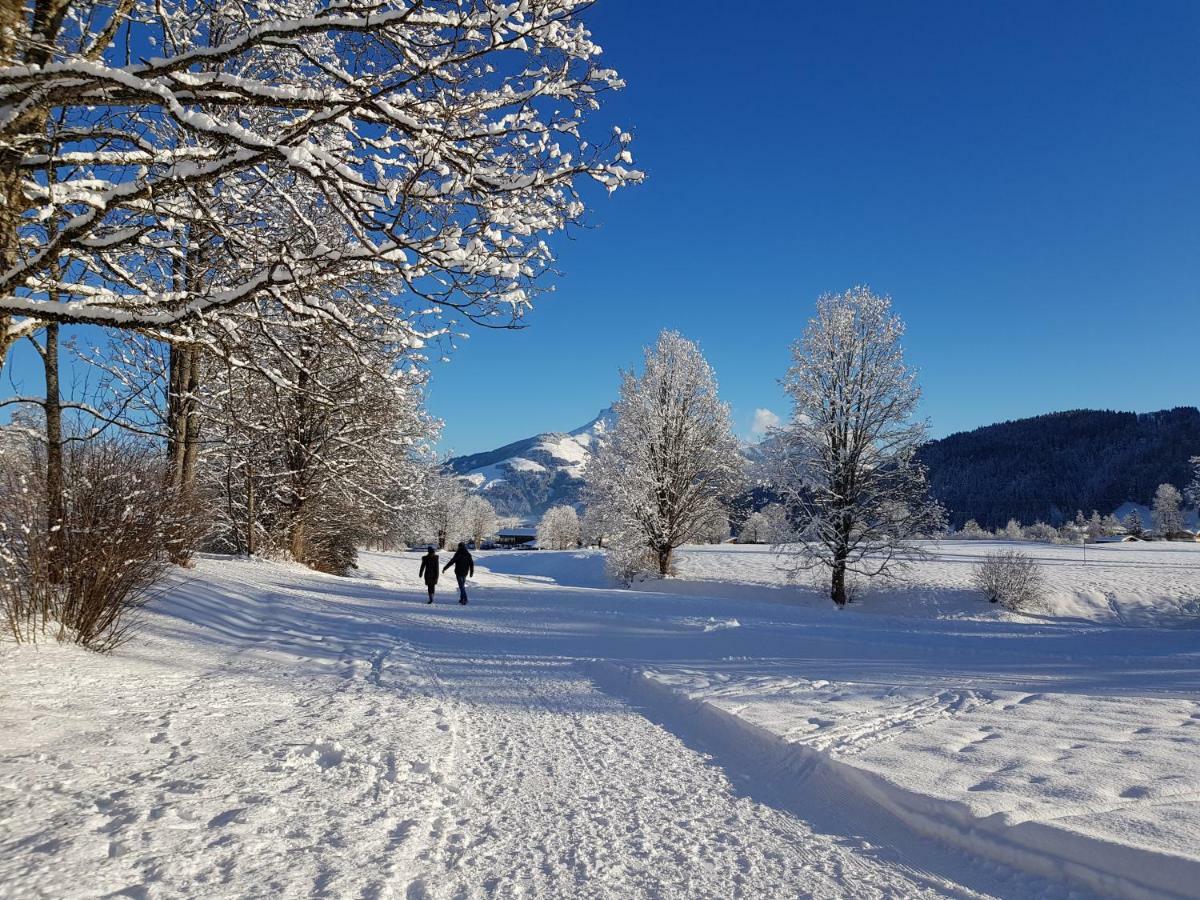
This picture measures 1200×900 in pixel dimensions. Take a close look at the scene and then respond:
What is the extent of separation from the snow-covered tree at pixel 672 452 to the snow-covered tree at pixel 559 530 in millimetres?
64175

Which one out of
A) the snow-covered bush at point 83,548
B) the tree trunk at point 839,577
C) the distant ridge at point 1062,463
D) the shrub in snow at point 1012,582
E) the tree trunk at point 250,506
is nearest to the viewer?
the snow-covered bush at point 83,548

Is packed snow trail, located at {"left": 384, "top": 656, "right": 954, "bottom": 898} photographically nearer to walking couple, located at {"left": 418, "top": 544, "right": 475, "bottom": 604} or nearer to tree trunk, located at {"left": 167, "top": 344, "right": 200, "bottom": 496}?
tree trunk, located at {"left": 167, "top": 344, "right": 200, "bottom": 496}

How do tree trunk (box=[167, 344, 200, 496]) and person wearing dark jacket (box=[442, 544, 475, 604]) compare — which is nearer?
tree trunk (box=[167, 344, 200, 496])

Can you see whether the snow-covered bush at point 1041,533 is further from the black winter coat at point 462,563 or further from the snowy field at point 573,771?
the snowy field at point 573,771

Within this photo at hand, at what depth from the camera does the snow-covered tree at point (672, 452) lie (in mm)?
25281

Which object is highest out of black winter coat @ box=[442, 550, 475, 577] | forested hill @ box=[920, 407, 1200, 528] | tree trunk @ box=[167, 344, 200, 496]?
forested hill @ box=[920, 407, 1200, 528]

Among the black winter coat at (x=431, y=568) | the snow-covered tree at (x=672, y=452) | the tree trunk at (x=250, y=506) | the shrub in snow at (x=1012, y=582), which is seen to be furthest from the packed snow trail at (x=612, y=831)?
the shrub in snow at (x=1012, y=582)

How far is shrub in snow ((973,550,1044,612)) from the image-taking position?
2194 cm

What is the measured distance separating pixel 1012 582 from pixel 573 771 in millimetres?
22489

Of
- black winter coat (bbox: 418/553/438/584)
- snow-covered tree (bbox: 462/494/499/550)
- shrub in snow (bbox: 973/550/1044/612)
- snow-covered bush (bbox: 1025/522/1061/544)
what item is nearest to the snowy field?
black winter coat (bbox: 418/553/438/584)

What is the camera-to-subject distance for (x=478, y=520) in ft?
343

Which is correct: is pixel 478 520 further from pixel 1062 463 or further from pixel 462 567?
pixel 1062 463

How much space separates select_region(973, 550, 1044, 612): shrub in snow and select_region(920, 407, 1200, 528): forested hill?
110707 millimetres

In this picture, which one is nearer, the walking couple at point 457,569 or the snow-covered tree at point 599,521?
the walking couple at point 457,569
